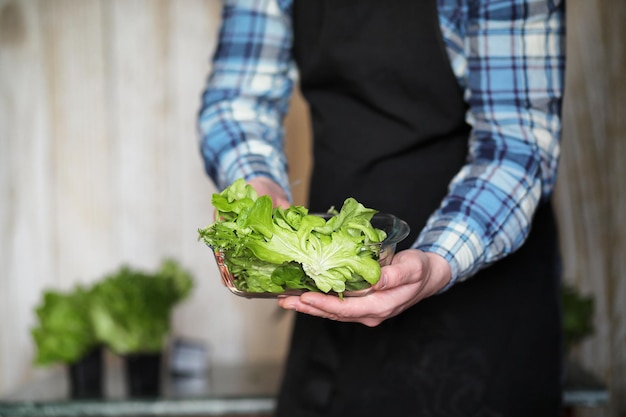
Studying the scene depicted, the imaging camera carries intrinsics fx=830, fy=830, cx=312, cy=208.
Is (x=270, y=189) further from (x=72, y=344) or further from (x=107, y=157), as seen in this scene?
(x=107, y=157)

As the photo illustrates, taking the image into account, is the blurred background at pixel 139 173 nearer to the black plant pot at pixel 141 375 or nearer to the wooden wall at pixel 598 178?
the wooden wall at pixel 598 178

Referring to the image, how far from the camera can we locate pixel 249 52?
3.74 ft

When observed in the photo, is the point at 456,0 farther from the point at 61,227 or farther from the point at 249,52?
the point at 61,227

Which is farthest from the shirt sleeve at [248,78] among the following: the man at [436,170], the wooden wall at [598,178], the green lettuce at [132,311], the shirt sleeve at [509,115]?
the wooden wall at [598,178]

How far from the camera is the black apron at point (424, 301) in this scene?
100cm

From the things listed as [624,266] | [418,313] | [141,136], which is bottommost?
[624,266]

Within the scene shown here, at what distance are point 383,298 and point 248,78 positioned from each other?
19.5 inches

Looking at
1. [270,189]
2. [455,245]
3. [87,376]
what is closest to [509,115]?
[455,245]

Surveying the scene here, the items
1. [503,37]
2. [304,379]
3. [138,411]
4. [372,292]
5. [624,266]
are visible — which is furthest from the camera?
[624,266]

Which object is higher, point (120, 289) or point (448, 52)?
point (448, 52)

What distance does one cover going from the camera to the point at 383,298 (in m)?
0.75

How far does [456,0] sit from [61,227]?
1.25 meters

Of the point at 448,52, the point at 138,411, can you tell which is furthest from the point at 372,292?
the point at 138,411

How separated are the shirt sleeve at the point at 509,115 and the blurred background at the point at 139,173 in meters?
0.93
